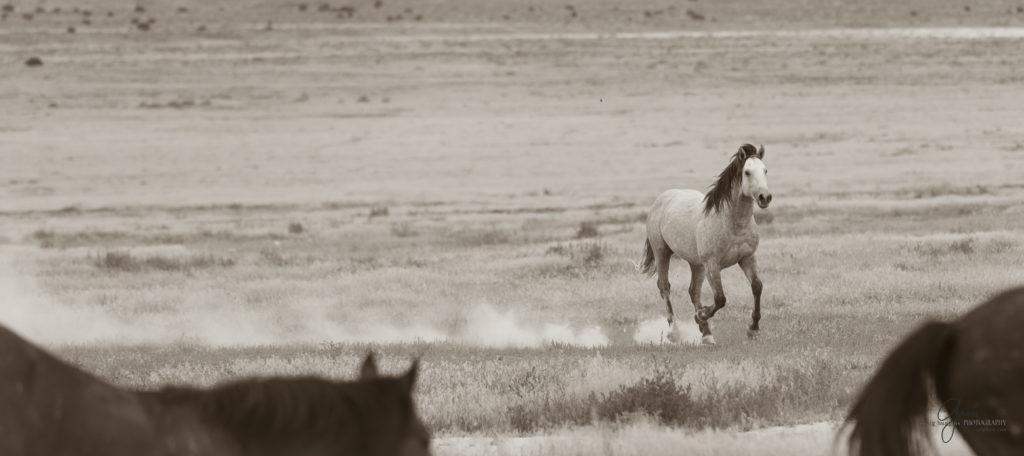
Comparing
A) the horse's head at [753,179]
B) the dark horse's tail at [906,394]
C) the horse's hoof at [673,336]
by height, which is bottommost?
the horse's hoof at [673,336]

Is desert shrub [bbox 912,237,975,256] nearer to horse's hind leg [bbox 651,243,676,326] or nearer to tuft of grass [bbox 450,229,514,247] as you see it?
horse's hind leg [bbox 651,243,676,326]

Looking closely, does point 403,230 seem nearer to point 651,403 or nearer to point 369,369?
point 651,403

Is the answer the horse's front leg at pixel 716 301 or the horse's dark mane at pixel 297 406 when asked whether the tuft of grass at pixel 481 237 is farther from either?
the horse's dark mane at pixel 297 406

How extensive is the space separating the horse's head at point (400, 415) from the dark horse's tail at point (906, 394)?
164 cm

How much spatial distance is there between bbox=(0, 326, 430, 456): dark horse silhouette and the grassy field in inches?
156

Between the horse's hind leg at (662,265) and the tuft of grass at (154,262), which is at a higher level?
the horse's hind leg at (662,265)

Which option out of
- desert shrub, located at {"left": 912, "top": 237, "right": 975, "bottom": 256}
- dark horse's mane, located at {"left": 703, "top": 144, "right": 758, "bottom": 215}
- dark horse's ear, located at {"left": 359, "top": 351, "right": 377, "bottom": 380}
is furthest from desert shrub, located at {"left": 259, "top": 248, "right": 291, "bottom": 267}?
dark horse's ear, located at {"left": 359, "top": 351, "right": 377, "bottom": 380}

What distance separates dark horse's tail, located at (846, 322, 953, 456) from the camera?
191 inches

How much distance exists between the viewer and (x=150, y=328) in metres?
16.8

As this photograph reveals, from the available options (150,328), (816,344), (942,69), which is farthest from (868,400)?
(942,69)

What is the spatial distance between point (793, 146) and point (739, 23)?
32990 mm

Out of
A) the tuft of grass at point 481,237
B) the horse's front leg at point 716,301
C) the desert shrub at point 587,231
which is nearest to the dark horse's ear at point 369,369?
the horse's front leg at point 716,301

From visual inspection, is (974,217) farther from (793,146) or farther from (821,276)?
(793,146)

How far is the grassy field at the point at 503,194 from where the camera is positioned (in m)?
11.7
